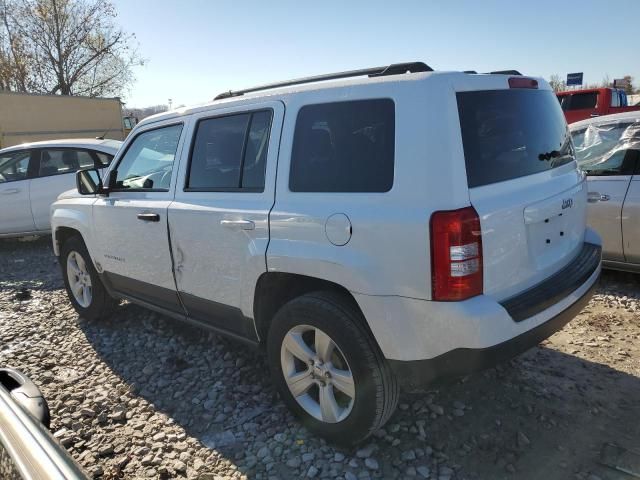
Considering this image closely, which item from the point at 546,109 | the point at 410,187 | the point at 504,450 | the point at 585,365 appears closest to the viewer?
the point at 410,187

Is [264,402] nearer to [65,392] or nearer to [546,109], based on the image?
[65,392]

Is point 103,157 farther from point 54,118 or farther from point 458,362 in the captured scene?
point 54,118

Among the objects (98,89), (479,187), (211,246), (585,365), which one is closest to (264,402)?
(211,246)

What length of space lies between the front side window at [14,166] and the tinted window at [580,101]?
1407cm

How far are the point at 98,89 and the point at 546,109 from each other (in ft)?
107

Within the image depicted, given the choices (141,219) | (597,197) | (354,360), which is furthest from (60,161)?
(597,197)

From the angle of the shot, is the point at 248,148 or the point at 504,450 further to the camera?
the point at 248,148

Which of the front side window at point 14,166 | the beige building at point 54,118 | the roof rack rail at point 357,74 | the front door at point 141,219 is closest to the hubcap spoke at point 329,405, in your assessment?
the front door at point 141,219

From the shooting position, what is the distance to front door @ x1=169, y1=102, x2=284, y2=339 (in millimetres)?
2779

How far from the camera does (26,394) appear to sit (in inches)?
75.7

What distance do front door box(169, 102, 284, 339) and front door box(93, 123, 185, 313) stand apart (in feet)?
0.60

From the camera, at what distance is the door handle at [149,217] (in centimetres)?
342

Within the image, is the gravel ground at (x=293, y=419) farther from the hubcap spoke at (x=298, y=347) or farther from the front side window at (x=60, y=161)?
the front side window at (x=60, y=161)

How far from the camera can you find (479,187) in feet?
7.18
